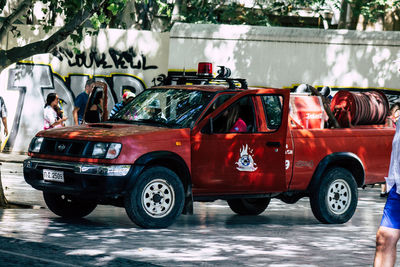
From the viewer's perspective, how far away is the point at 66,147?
11.2 meters

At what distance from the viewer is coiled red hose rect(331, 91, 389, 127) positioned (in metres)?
13.4

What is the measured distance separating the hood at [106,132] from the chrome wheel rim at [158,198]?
0.57 m

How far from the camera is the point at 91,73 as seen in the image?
23.3 metres

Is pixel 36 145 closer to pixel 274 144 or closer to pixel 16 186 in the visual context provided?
pixel 274 144

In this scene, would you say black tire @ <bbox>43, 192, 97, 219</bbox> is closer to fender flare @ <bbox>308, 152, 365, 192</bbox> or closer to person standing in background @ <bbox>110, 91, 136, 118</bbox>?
person standing in background @ <bbox>110, 91, 136, 118</bbox>

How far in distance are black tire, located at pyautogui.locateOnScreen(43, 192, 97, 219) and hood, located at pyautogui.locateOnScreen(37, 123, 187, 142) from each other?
878 mm

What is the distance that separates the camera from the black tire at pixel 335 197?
1241cm

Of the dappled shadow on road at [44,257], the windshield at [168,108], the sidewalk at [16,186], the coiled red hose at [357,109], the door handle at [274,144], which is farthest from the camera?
the sidewalk at [16,186]

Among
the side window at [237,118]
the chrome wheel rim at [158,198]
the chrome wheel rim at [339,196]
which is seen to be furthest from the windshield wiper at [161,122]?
the chrome wheel rim at [339,196]

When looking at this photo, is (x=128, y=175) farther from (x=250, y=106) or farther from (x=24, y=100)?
(x=24, y=100)

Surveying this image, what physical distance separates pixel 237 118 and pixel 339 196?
1.86 meters

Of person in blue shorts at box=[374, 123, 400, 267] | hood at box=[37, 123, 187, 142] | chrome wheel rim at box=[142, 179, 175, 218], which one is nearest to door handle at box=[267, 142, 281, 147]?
hood at box=[37, 123, 187, 142]

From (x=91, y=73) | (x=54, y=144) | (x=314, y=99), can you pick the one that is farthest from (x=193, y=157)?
(x=91, y=73)

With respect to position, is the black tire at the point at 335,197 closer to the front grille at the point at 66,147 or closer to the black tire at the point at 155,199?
the black tire at the point at 155,199
